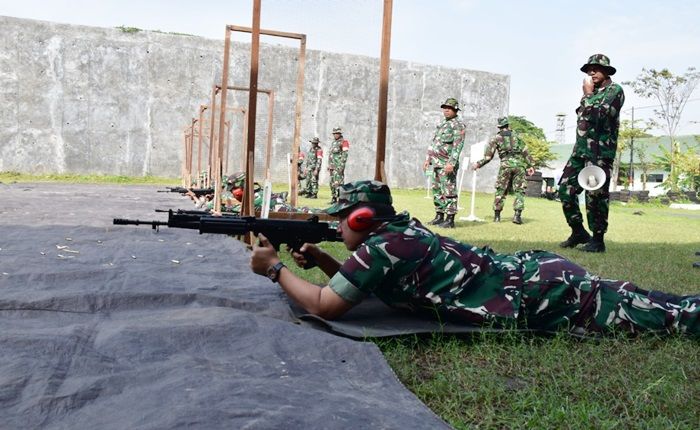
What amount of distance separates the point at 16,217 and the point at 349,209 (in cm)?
590

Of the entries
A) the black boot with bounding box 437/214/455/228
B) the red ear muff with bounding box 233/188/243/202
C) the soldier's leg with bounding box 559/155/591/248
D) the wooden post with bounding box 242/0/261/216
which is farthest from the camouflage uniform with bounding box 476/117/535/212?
the wooden post with bounding box 242/0/261/216

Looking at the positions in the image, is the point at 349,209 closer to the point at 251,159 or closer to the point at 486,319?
the point at 486,319

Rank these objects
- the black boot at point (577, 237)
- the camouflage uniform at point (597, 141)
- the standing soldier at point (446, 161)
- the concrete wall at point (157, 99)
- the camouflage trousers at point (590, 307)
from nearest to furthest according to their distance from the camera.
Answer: the camouflage trousers at point (590, 307) → the camouflage uniform at point (597, 141) → the black boot at point (577, 237) → the standing soldier at point (446, 161) → the concrete wall at point (157, 99)

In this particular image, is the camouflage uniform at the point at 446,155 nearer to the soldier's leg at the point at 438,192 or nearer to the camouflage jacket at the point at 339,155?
the soldier's leg at the point at 438,192

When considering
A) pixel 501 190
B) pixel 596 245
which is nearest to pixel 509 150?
pixel 501 190

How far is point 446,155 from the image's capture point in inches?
381

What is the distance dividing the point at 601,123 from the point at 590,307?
12.1ft

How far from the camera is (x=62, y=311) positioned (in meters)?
3.09

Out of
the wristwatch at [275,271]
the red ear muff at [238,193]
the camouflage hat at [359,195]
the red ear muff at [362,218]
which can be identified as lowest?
the wristwatch at [275,271]

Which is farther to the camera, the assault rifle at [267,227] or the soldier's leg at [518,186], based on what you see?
the soldier's leg at [518,186]

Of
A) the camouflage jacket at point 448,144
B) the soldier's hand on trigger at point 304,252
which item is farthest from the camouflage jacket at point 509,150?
the soldier's hand on trigger at point 304,252

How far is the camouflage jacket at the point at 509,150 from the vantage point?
10781 millimetres

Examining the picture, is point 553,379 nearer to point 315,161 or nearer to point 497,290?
point 497,290

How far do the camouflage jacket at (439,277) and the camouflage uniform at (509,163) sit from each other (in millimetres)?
7921
